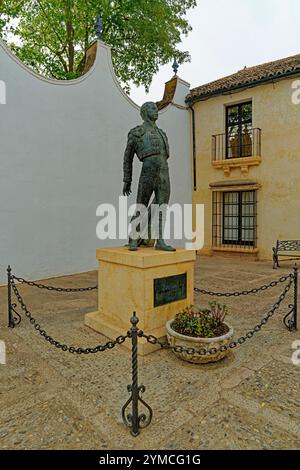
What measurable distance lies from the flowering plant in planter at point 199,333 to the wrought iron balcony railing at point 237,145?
25.6 ft

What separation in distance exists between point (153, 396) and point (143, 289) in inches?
42.6

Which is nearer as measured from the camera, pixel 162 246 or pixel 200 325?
pixel 200 325

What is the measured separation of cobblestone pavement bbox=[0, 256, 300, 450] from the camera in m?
2.00

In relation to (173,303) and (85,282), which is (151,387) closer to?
(173,303)

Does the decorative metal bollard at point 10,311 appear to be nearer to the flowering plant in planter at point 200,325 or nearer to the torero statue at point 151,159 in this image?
the torero statue at point 151,159

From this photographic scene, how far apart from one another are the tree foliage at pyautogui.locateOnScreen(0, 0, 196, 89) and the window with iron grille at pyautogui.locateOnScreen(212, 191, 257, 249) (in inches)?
213

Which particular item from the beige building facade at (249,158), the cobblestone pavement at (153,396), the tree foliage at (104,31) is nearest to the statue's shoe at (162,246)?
the cobblestone pavement at (153,396)

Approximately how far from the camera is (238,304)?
16.7ft

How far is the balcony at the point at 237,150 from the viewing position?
9.68 metres

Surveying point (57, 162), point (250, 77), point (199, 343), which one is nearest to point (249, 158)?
point (250, 77)

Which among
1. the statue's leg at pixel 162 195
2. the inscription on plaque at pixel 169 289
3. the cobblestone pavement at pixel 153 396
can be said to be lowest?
the cobblestone pavement at pixel 153 396

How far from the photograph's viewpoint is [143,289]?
10.7ft

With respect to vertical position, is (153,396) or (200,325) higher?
(200,325)

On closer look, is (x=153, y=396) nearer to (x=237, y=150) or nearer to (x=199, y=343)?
(x=199, y=343)
